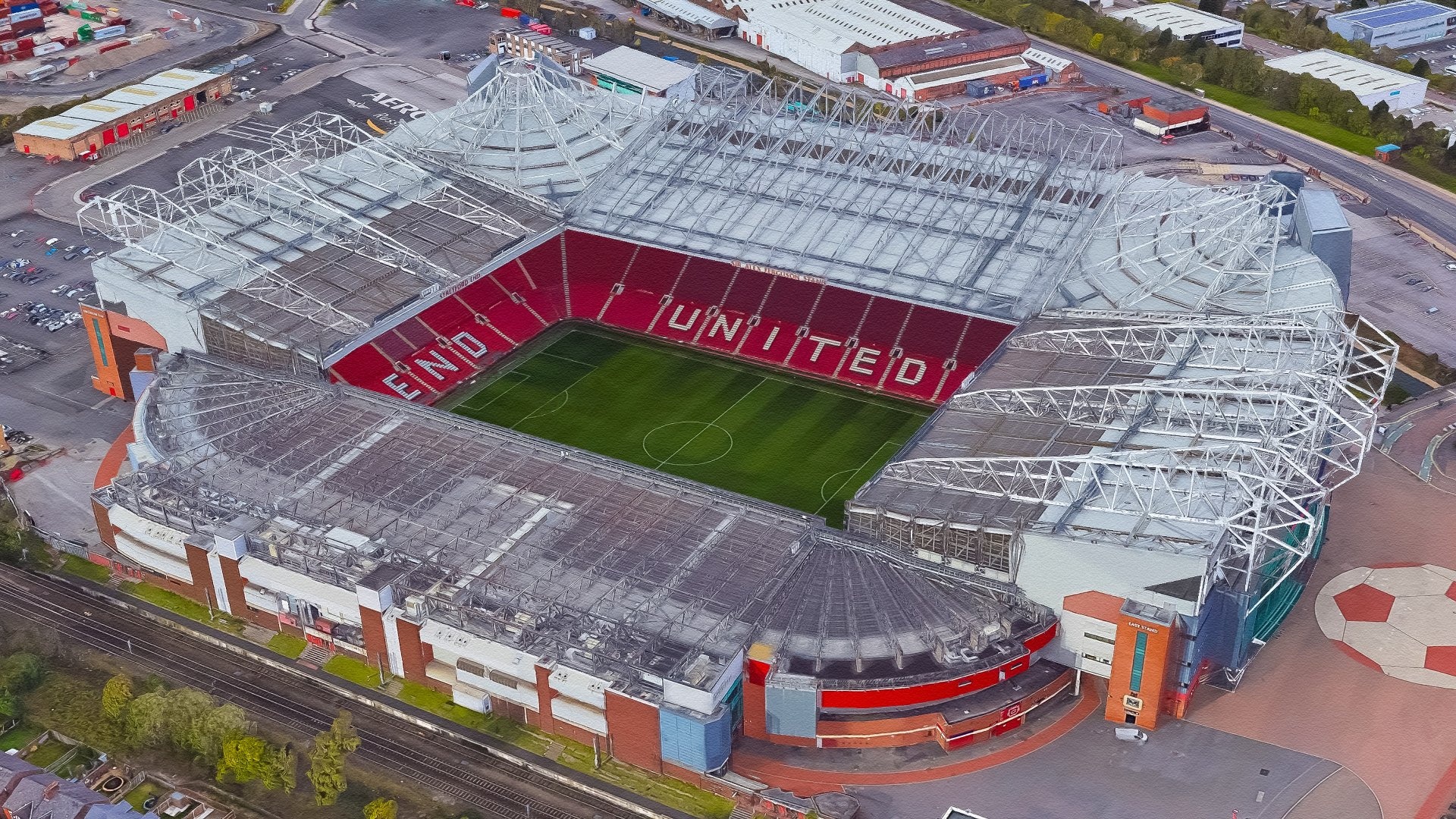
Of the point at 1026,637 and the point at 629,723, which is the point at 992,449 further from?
the point at 629,723

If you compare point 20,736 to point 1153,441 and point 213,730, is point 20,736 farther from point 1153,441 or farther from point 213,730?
point 1153,441

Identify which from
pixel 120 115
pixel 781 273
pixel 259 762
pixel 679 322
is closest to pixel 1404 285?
pixel 781 273

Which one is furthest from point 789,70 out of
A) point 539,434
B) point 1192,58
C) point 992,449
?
point 992,449

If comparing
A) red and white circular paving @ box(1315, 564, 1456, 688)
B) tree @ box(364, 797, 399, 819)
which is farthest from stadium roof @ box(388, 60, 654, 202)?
red and white circular paving @ box(1315, 564, 1456, 688)

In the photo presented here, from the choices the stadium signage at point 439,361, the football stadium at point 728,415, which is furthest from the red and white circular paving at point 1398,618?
the stadium signage at point 439,361

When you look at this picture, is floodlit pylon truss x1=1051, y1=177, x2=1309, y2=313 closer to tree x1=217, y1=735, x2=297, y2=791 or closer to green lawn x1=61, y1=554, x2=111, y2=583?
tree x1=217, y1=735, x2=297, y2=791

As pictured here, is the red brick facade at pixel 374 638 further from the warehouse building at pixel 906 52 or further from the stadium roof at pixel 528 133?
the warehouse building at pixel 906 52
